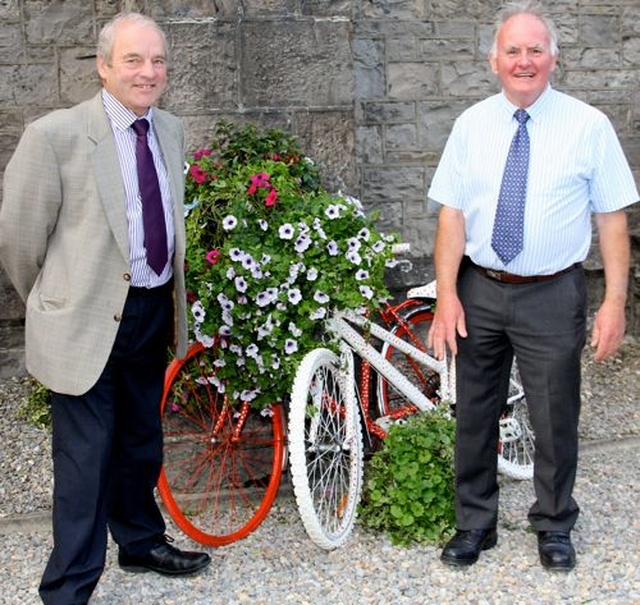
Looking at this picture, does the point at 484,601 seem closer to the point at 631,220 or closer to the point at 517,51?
the point at 517,51

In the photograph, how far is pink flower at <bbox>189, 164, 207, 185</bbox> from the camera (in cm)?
437

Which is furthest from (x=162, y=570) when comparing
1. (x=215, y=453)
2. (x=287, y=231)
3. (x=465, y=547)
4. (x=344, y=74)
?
(x=344, y=74)

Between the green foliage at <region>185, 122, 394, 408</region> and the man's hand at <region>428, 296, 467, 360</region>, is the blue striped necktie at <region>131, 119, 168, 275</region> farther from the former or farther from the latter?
the man's hand at <region>428, 296, 467, 360</region>

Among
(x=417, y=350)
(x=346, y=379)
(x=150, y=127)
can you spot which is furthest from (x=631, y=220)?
(x=150, y=127)

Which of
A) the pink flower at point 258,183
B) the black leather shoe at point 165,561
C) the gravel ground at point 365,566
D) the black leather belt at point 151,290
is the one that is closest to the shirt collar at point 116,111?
the black leather belt at point 151,290

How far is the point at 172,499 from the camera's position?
13.4 ft

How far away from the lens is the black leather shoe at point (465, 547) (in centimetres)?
387

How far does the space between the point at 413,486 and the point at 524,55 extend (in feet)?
5.66

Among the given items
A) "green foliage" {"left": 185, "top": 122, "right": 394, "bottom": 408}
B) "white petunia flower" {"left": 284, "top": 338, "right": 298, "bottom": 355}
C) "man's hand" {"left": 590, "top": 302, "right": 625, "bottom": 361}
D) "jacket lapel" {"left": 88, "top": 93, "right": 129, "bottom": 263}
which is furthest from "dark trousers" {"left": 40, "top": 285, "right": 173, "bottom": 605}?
"man's hand" {"left": 590, "top": 302, "right": 625, "bottom": 361}

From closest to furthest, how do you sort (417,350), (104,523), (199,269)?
(104,523) < (199,269) < (417,350)

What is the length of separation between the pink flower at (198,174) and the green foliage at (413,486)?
1327 millimetres

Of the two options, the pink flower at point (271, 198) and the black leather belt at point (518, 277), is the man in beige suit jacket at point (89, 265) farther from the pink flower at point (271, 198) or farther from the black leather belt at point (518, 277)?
the black leather belt at point (518, 277)

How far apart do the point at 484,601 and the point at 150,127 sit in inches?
79.1

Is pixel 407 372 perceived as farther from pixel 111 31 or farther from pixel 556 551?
pixel 111 31
